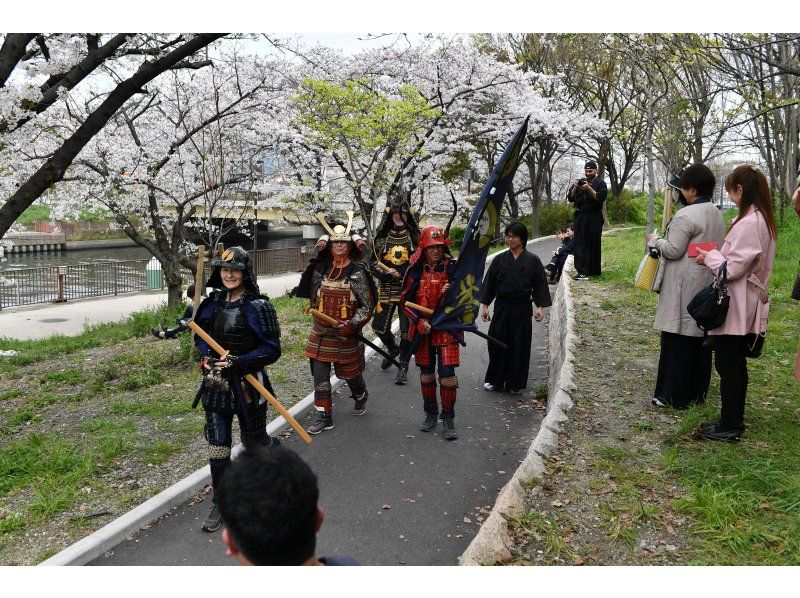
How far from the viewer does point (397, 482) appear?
5.30 metres

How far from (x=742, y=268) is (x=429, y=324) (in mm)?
2631

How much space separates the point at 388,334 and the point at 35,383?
5.21m

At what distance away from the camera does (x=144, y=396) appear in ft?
26.1

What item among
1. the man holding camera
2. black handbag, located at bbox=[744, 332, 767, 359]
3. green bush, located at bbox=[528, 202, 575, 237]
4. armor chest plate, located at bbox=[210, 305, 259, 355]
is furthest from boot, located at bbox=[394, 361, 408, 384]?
green bush, located at bbox=[528, 202, 575, 237]

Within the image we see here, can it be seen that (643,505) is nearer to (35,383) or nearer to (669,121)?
(35,383)

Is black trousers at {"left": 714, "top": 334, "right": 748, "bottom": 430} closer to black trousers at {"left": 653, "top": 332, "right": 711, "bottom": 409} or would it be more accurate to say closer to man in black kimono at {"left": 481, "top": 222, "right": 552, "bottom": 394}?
black trousers at {"left": 653, "top": 332, "right": 711, "bottom": 409}

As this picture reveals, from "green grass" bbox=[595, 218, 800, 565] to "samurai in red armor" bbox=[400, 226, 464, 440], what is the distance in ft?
5.44

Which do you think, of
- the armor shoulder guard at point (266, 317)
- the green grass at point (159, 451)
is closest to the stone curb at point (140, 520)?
the green grass at point (159, 451)

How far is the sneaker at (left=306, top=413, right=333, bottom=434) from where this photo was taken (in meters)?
6.40

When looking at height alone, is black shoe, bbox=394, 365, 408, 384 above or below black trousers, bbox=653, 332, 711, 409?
below

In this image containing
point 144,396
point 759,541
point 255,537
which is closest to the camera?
point 255,537

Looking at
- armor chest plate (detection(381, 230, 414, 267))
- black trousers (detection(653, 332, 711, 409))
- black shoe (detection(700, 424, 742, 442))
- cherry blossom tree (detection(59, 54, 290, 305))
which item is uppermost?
cherry blossom tree (detection(59, 54, 290, 305))

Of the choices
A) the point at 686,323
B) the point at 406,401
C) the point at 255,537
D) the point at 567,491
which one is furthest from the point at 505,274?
the point at 255,537

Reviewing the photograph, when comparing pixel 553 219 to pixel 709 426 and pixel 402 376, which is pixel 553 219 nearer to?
pixel 402 376
